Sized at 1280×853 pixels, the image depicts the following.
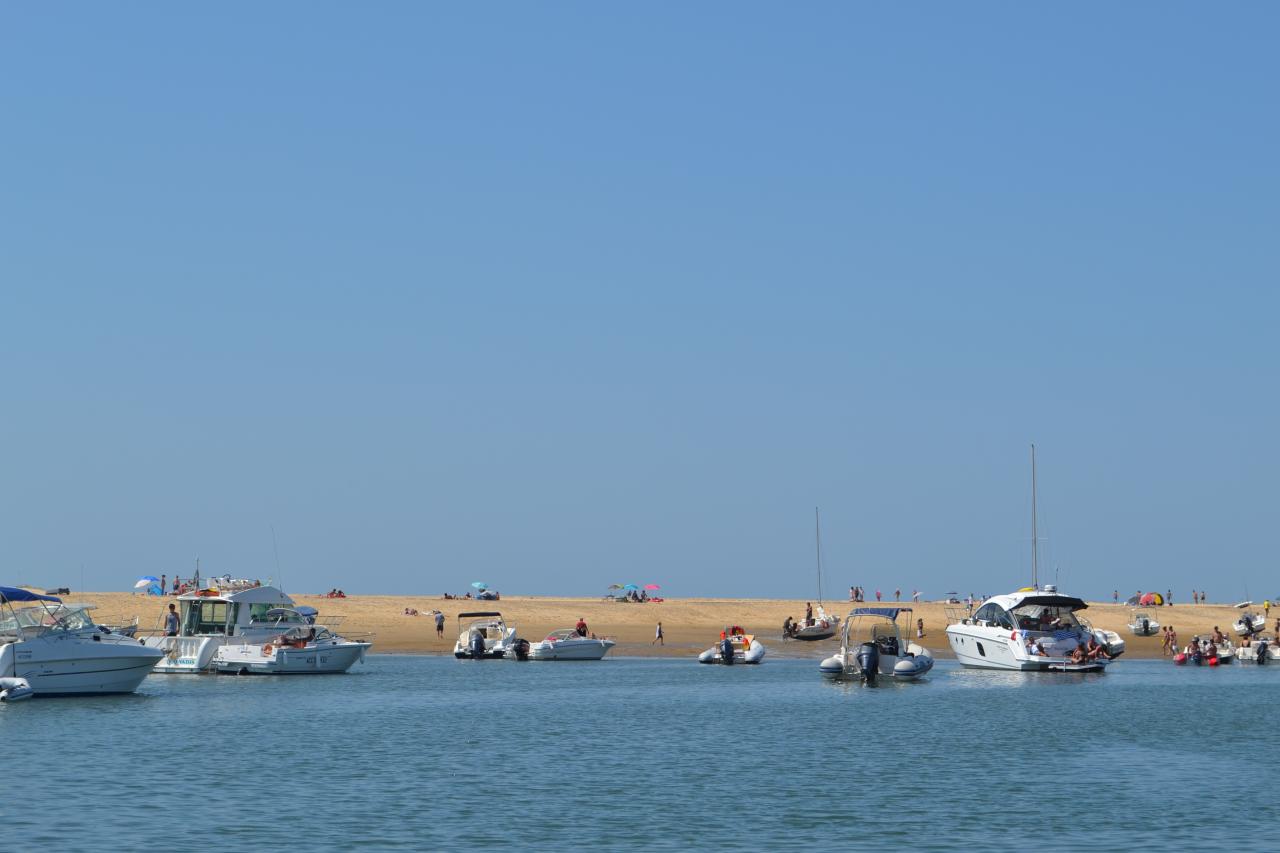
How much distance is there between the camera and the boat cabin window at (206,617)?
6744 cm

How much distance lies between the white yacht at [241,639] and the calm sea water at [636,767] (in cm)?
187

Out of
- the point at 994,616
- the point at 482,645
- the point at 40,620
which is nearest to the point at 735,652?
the point at 994,616

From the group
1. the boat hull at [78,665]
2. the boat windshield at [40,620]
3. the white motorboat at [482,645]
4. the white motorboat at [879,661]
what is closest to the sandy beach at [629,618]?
the white motorboat at [482,645]

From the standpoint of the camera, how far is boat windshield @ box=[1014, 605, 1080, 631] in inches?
2904

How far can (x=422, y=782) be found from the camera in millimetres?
35781

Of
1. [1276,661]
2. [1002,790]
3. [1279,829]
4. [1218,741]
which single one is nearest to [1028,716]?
[1218,741]

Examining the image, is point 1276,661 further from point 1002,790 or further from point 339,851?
point 339,851

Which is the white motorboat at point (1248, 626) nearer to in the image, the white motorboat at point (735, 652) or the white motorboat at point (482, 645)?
the white motorboat at point (735, 652)

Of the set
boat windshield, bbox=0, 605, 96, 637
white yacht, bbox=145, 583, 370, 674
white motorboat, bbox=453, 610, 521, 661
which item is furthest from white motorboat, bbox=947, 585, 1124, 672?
boat windshield, bbox=0, 605, 96, 637

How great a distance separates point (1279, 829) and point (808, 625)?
218ft

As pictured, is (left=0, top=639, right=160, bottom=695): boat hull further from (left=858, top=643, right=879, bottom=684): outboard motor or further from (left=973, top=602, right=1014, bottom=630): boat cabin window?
(left=973, top=602, right=1014, bottom=630): boat cabin window

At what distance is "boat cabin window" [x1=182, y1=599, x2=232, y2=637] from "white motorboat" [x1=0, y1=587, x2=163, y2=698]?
13.3 meters

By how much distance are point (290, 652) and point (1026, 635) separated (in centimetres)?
3372

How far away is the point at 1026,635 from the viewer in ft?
235
